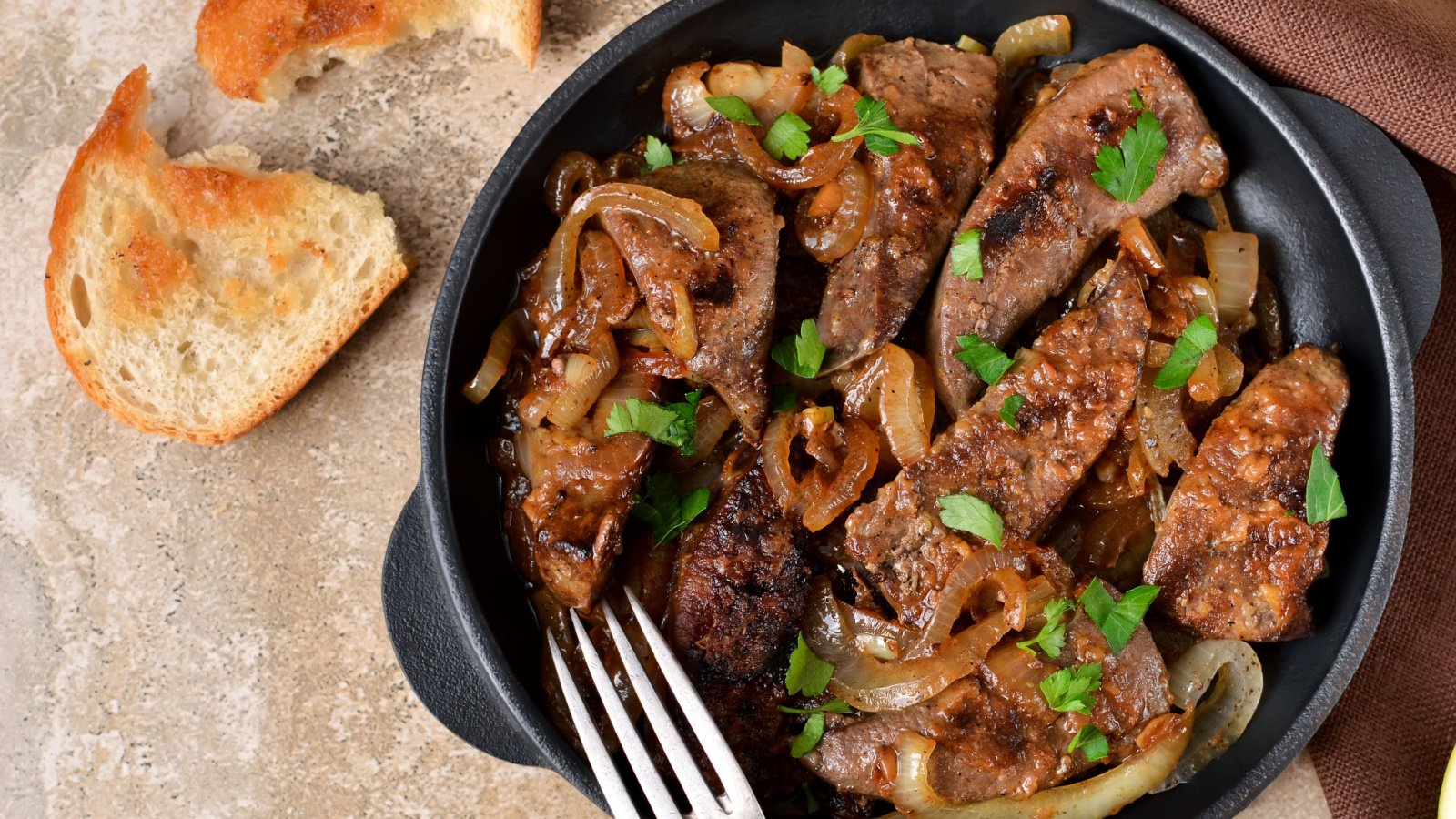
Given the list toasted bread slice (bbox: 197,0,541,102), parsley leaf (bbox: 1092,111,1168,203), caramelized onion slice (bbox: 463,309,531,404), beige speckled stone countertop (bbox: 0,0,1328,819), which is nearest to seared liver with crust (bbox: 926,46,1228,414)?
parsley leaf (bbox: 1092,111,1168,203)

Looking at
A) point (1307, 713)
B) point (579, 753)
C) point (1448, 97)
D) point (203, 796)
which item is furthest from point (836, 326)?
point (203, 796)

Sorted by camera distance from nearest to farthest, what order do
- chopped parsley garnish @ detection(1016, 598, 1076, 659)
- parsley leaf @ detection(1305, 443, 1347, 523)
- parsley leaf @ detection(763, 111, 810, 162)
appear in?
chopped parsley garnish @ detection(1016, 598, 1076, 659), parsley leaf @ detection(1305, 443, 1347, 523), parsley leaf @ detection(763, 111, 810, 162)

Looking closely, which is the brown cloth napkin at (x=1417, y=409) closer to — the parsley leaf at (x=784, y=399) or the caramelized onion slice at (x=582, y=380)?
the parsley leaf at (x=784, y=399)

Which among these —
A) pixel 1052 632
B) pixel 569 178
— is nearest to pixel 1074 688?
pixel 1052 632

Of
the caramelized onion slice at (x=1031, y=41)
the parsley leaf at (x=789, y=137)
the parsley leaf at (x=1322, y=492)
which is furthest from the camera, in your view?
the caramelized onion slice at (x=1031, y=41)

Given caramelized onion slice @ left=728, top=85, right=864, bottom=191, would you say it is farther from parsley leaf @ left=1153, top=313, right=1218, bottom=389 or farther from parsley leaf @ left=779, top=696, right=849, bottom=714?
parsley leaf @ left=779, top=696, right=849, bottom=714

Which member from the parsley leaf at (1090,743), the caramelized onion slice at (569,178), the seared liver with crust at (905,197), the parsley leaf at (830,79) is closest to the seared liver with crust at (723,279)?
the seared liver with crust at (905,197)
